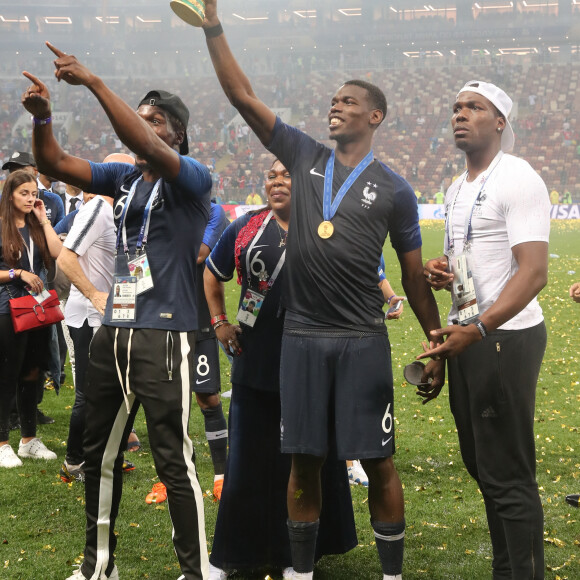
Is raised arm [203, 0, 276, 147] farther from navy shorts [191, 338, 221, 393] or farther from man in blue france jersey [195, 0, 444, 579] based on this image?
navy shorts [191, 338, 221, 393]

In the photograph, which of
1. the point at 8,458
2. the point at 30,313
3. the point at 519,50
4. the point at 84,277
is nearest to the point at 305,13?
the point at 519,50

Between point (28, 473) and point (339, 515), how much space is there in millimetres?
2793

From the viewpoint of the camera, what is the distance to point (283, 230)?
167 inches

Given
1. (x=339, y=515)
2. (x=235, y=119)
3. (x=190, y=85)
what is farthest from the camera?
(x=190, y=85)

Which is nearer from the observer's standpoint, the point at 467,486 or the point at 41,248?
the point at 467,486

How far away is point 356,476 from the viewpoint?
5723 millimetres

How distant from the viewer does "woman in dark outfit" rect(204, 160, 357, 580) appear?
4.15m

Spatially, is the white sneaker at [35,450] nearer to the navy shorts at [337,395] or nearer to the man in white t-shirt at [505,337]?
the navy shorts at [337,395]

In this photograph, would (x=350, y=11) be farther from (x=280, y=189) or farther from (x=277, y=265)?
(x=277, y=265)

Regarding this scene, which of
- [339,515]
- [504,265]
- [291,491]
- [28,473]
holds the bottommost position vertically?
[28,473]

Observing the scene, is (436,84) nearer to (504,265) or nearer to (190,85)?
(190,85)

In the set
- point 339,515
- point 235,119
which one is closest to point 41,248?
point 339,515

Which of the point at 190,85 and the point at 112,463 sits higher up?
the point at 190,85

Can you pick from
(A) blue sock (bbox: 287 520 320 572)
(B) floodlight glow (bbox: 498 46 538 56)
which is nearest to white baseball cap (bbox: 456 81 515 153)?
(A) blue sock (bbox: 287 520 320 572)
